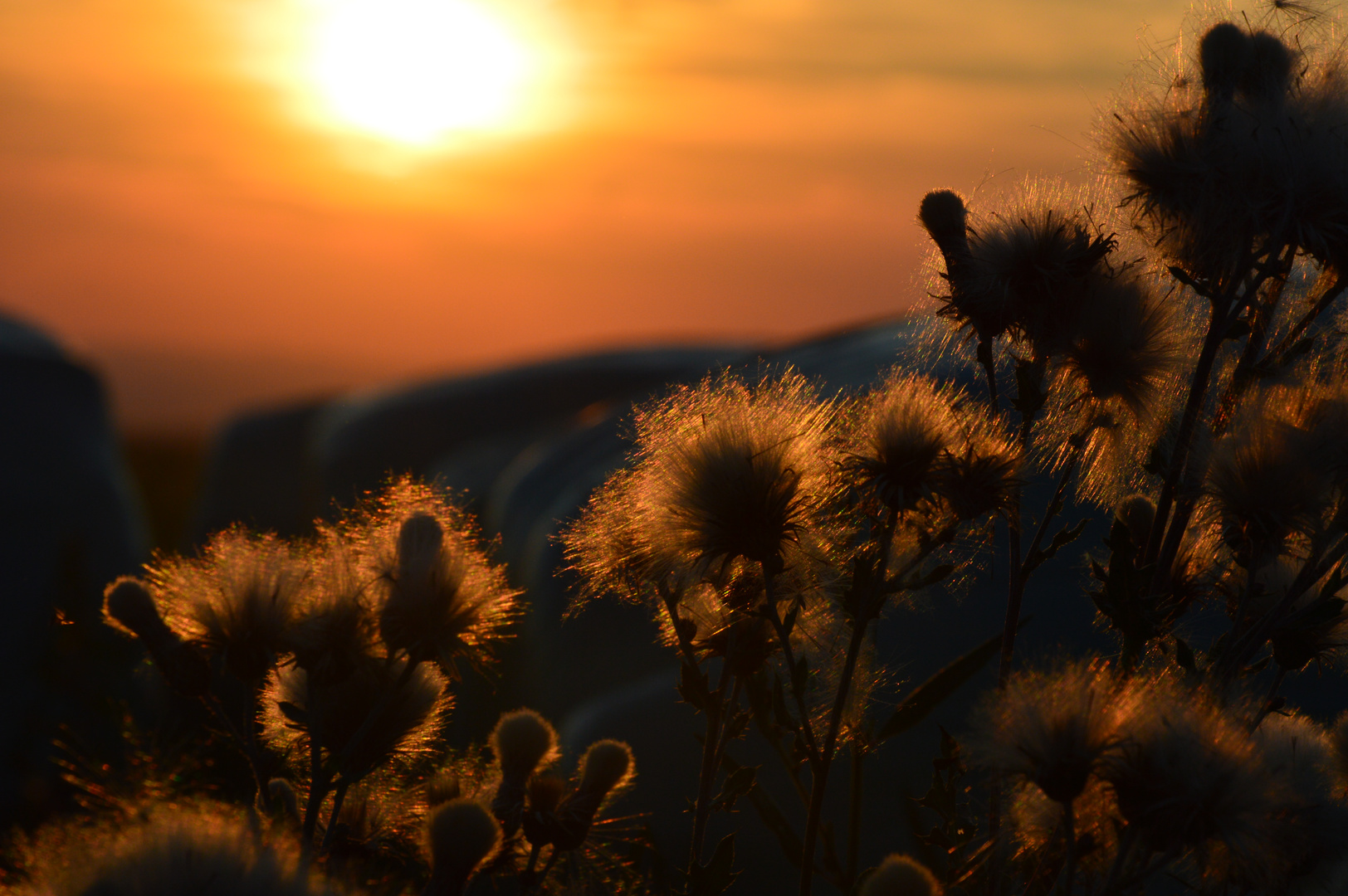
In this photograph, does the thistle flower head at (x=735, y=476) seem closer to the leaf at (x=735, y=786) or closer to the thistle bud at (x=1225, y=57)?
the leaf at (x=735, y=786)

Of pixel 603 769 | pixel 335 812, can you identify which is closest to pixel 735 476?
pixel 603 769

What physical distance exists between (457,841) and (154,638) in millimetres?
622

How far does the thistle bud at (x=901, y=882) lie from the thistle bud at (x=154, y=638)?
3.33 ft

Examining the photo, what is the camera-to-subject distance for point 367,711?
1648mm

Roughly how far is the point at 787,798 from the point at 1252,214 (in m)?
2.27

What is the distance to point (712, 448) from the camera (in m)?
A: 1.71

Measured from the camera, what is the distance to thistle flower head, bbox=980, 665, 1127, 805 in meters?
1.29

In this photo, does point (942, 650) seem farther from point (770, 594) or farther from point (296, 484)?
point (296, 484)

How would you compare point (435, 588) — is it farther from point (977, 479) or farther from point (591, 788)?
point (977, 479)

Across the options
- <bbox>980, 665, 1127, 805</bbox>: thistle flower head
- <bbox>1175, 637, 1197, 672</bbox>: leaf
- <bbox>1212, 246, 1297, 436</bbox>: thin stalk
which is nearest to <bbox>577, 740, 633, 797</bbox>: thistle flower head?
<bbox>980, 665, 1127, 805</bbox>: thistle flower head

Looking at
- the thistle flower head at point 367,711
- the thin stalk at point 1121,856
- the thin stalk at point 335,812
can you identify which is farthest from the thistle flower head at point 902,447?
the thin stalk at point 335,812

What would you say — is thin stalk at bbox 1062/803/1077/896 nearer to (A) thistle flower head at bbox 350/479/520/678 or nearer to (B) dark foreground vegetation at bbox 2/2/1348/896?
(B) dark foreground vegetation at bbox 2/2/1348/896

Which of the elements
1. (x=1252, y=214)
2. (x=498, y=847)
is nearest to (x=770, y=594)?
(x=498, y=847)

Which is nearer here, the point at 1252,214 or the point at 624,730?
the point at 1252,214
